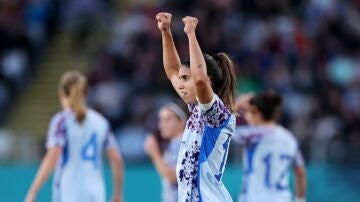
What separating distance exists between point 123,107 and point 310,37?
3.30 metres

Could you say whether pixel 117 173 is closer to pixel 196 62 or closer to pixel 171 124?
pixel 171 124

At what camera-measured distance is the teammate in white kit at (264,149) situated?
10234mm

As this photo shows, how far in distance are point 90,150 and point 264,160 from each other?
5.38ft

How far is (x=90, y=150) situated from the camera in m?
10.6

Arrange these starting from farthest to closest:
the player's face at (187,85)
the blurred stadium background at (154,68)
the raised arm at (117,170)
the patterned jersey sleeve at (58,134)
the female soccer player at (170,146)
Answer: the blurred stadium background at (154,68), the raised arm at (117,170), the female soccer player at (170,146), the patterned jersey sleeve at (58,134), the player's face at (187,85)

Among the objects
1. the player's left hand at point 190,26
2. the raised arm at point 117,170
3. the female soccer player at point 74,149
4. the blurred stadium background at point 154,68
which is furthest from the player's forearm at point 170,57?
the blurred stadium background at point 154,68

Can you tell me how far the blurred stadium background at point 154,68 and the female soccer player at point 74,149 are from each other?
460 centimetres

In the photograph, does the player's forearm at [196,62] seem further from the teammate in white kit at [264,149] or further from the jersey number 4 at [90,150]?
the jersey number 4 at [90,150]

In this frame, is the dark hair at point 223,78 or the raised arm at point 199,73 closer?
the raised arm at point 199,73

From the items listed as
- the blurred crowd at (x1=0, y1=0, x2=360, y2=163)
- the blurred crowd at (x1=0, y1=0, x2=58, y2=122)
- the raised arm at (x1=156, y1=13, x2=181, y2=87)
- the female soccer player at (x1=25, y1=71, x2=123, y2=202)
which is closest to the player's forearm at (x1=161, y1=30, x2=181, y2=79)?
the raised arm at (x1=156, y1=13, x2=181, y2=87)

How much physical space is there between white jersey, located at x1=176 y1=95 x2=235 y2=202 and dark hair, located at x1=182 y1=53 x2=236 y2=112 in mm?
124

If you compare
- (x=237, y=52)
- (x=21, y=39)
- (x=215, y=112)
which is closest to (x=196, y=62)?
(x=215, y=112)

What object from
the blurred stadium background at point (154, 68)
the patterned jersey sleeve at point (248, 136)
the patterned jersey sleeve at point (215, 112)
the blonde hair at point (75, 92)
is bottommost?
the patterned jersey sleeve at point (215, 112)

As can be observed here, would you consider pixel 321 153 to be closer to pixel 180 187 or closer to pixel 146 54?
pixel 146 54
